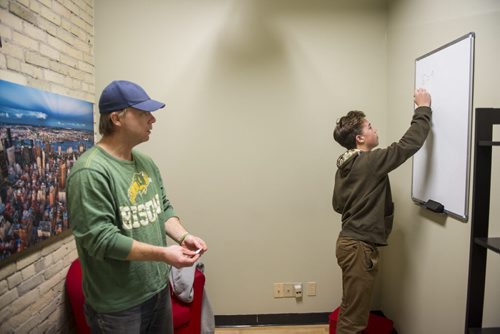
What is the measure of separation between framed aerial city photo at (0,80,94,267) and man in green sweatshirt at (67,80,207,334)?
0.52m

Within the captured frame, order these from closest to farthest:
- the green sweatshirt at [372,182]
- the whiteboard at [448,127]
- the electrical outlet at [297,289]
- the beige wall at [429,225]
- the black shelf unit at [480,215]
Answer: the black shelf unit at [480,215], the beige wall at [429,225], the whiteboard at [448,127], the green sweatshirt at [372,182], the electrical outlet at [297,289]

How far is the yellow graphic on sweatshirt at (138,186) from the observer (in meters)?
1.32

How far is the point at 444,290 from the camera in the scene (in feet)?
5.79

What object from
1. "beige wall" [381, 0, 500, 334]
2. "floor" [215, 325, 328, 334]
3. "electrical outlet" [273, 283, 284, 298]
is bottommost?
A: "floor" [215, 325, 328, 334]

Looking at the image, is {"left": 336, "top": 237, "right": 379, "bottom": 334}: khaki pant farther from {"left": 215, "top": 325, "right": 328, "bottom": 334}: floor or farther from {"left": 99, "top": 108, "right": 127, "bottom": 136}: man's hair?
{"left": 99, "top": 108, "right": 127, "bottom": 136}: man's hair

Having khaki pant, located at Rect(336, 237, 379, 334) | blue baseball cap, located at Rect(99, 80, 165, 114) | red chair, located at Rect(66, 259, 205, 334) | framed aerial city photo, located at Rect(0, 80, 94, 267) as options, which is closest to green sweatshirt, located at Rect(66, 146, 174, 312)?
blue baseball cap, located at Rect(99, 80, 165, 114)

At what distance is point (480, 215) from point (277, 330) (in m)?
1.83

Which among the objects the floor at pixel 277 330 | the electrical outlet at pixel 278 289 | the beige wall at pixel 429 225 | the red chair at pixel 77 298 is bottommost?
the floor at pixel 277 330

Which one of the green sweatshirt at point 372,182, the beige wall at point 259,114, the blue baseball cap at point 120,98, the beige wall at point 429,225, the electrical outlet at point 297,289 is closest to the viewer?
the blue baseball cap at point 120,98

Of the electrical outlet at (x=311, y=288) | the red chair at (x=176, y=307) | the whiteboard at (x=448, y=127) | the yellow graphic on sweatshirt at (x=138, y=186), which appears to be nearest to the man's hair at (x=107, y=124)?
the yellow graphic on sweatshirt at (x=138, y=186)

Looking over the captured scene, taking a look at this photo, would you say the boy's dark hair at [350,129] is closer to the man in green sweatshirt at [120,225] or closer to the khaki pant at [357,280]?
the khaki pant at [357,280]

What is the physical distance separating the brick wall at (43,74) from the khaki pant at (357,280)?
167cm

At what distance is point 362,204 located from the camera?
183cm

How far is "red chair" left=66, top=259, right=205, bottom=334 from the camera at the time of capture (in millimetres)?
1935
